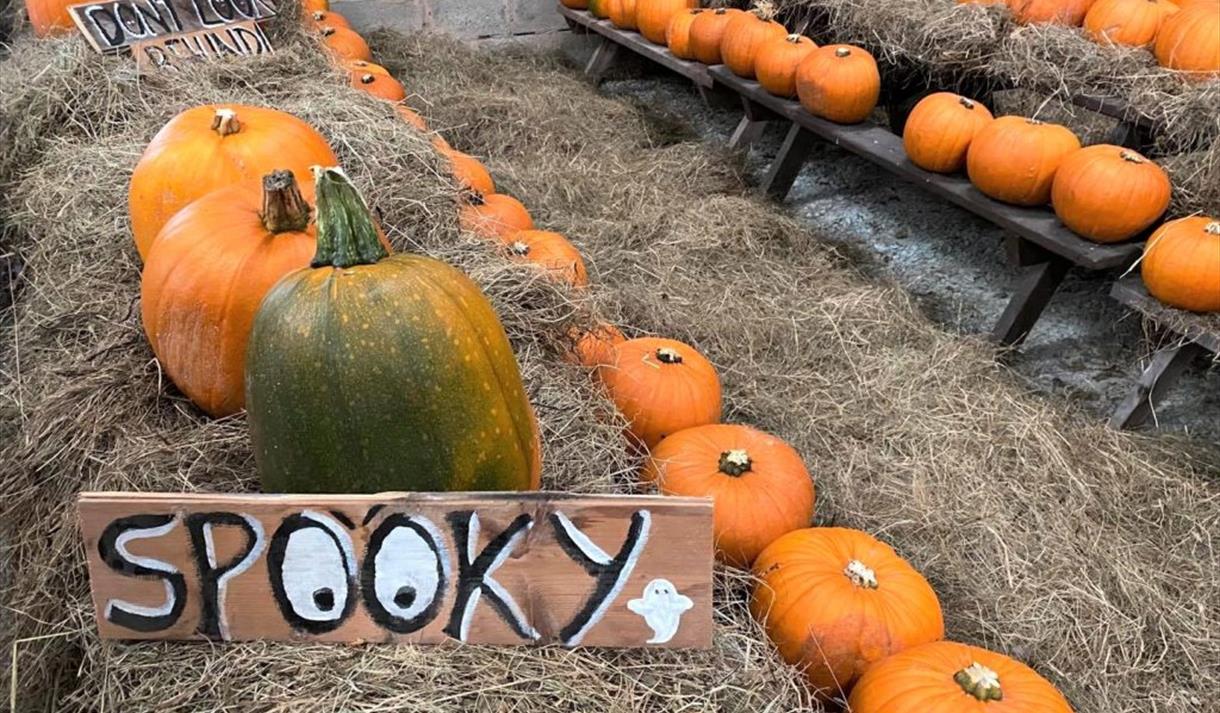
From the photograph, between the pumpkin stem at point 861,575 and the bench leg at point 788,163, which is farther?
the bench leg at point 788,163

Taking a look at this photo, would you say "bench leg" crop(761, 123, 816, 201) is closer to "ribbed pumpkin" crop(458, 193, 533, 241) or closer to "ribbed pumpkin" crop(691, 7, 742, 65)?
"ribbed pumpkin" crop(691, 7, 742, 65)

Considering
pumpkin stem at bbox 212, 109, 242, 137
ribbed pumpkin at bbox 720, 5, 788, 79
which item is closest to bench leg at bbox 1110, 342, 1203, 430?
ribbed pumpkin at bbox 720, 5, 788, 79

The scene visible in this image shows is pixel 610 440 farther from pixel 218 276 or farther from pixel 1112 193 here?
pixel 1112 193

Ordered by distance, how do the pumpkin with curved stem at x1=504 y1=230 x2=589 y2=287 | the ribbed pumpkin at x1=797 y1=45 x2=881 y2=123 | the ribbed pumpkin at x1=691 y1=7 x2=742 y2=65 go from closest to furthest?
the pumpkin with curved stem at x1=504 y1=230 x2=589 y2=287 < the ribbed pumpkin at x1=797 y1=45 x2=881 y2=123 < the ribbed pumpkin at x1=691 y1=7 x2=742 y2=65

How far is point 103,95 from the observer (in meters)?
3.36

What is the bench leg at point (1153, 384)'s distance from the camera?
3393 millimetres

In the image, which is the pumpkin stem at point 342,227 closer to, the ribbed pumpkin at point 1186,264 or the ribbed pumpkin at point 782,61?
the ribbed pumpkin at point 1186,264

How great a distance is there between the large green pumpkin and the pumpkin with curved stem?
0.97 meters

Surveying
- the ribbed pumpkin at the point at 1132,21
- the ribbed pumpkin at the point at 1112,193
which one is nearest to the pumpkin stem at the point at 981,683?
the ribbed pumpkin at the point at 1112,193

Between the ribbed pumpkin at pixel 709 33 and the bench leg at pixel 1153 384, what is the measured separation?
10.8ft

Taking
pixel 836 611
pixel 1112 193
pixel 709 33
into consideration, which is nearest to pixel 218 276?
pixel 836 611

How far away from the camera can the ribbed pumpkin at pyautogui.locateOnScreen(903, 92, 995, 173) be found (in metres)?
4.11

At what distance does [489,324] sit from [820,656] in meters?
0.87

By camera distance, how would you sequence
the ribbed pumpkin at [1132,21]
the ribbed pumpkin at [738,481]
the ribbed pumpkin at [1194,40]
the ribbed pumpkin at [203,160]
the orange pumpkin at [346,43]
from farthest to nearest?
1. the orange pumpkin at [346,43]
2. the ribbed pumpkin at [1132,21]
3. the ribbed pumpkin at [1194,40]
4. the ribbed pumpkin at [203,160]
5. the ribbed pumpkin at [738,481]
